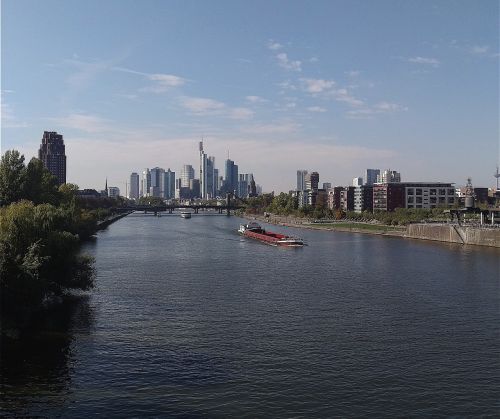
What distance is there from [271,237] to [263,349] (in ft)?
144

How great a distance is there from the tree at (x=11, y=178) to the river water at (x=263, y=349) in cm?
1281

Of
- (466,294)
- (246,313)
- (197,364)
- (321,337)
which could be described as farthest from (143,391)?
(466,294)

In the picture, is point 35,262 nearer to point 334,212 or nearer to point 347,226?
point 347,226

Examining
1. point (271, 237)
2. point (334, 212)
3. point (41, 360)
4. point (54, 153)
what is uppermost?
point (54, 153)

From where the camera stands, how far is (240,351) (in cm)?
1703

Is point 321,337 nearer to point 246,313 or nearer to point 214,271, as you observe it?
point 246,313

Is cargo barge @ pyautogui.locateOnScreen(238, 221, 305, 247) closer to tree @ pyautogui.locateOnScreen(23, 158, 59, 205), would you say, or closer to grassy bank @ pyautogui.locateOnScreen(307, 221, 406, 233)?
grassy bank @ pyautogui.locateOnScreen(307, 221, 406, 233)

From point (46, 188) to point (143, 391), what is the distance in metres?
36.6

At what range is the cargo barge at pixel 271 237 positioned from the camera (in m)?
54.4

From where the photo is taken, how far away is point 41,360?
16359 millimetres

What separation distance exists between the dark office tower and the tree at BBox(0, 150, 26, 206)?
112596 mm

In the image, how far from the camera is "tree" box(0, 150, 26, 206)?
39.7m

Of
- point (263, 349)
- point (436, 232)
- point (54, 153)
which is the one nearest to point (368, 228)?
point (436, 232)

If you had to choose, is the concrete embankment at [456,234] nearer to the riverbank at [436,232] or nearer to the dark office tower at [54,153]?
the riverbank at [436,232]
